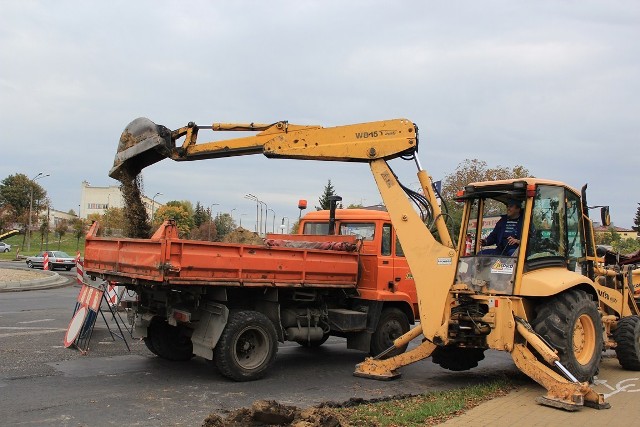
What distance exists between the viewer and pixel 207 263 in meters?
7.68

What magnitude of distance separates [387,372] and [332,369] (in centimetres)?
133

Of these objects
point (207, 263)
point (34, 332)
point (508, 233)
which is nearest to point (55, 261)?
point (34, 332)

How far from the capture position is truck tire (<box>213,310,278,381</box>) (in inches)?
312

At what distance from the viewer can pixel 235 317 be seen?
26.6 ft

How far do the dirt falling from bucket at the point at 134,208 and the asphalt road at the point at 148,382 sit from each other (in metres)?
2.04

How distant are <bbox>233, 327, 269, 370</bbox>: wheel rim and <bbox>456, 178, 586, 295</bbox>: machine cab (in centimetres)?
283

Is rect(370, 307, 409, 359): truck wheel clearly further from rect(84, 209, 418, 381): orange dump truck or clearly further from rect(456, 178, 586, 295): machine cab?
rect(456, 178, 586, 295): machine cab

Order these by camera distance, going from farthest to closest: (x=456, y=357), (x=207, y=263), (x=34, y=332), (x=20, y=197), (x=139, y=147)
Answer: (x=20, y=197) → (x=34, y=332) → (x=456, y=357) → (x=139, y=147) → (x=207, y=263)

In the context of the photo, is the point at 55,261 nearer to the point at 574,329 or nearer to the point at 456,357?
the point at 456,357

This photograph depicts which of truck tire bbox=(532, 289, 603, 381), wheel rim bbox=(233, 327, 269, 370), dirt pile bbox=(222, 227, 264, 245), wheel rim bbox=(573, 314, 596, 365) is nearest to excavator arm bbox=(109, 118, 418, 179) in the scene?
dirt pile bbox=(222, 227, 264, 245)

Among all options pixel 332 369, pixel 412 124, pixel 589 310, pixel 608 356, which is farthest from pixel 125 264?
pixel 608 356

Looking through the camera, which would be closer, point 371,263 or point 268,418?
point 268,418

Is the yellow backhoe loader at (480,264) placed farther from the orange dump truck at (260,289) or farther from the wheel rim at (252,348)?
the wheel rim at (252,348)

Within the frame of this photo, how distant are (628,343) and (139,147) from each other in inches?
318
